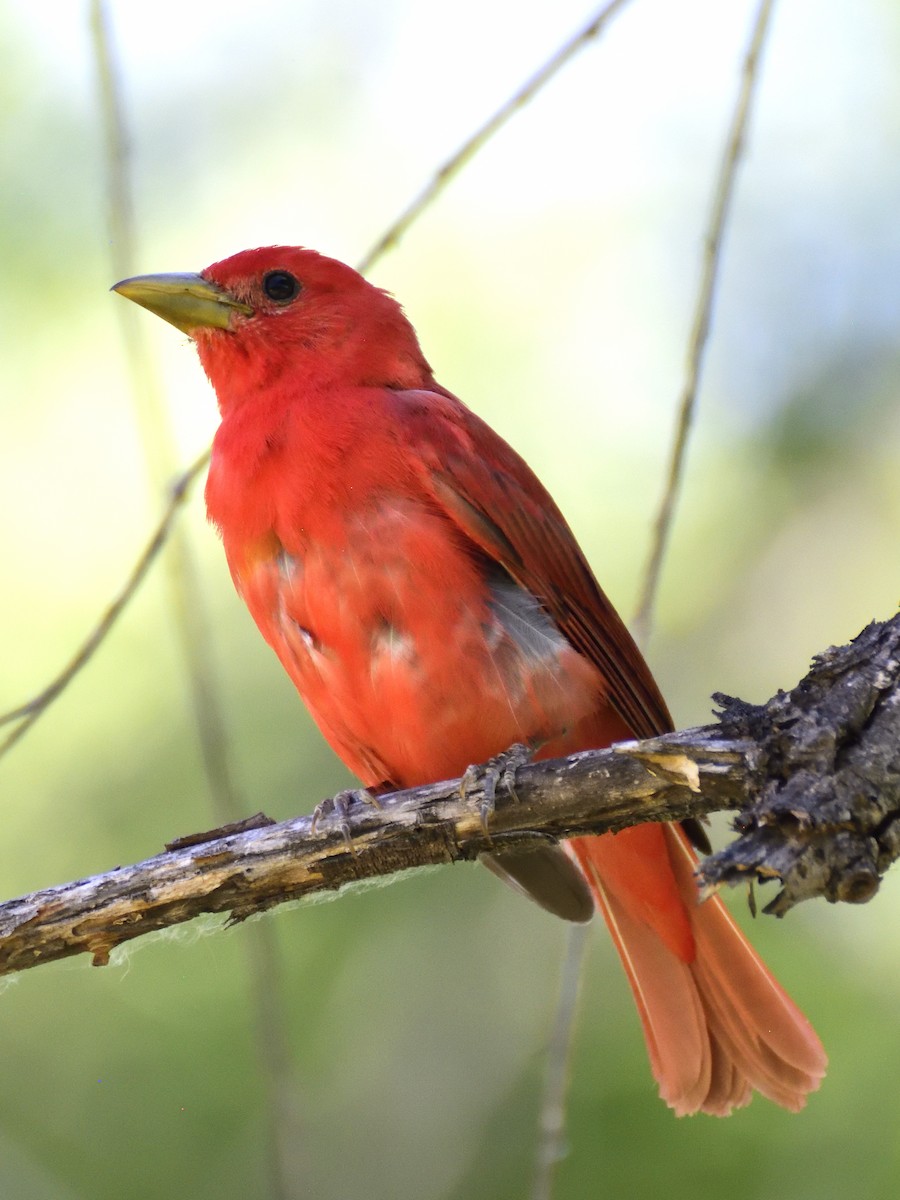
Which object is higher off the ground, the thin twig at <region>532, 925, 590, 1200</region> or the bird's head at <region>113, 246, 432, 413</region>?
the bird's head at <region>113, 246, 432, 413</region>

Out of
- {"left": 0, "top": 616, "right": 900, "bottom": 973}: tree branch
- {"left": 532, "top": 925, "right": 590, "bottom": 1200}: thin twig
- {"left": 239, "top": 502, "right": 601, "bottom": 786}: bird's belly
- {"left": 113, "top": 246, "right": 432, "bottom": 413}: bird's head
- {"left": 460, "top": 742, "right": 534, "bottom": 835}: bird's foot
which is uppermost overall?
{"left": 113, "top": 246, "right": 432, "bottom": 413}: bird's head

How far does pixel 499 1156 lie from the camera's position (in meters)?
4.39

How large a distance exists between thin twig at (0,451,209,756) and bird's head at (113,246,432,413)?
2.61 ft

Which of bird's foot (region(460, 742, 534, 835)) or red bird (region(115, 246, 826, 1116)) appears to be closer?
bird's foot (region(460, 742, 534, 835))

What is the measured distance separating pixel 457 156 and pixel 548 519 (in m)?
0.97

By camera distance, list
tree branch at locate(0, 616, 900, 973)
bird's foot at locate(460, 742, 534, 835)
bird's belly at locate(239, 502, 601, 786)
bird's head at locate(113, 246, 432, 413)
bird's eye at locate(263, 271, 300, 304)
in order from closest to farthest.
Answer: tree branch at locate(0, 616, 900, 973) → bird's foot at locate(460, 742, 534, 835) → bird's belly at locate(239, 502, 601, 786) → bird's head at locate(113, 246, 432, 413) → bird's eye at locate(263, 271, 300, 304)

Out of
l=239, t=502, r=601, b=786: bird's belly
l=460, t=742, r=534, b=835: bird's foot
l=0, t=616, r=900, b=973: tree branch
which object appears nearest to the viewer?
l=0, t=616, r=900, b=973: tree branch

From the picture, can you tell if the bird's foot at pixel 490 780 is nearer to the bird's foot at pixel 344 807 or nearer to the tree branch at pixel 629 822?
the tree branch at pixel 629 822

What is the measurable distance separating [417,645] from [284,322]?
115cm

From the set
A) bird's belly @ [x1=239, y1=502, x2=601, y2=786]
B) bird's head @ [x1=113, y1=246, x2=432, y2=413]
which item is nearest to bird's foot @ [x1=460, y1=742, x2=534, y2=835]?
bird's belly @ [x1=239, y1=502, x2=601, y2=786]

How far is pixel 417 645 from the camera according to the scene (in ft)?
10.4

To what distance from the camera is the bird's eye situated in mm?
3945

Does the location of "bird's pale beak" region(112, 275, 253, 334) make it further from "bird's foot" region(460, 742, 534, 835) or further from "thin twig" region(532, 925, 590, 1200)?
Result: "thin twig" region(532, 925, 590, 1200)

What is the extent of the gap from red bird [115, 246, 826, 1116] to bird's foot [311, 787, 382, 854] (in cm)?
26
